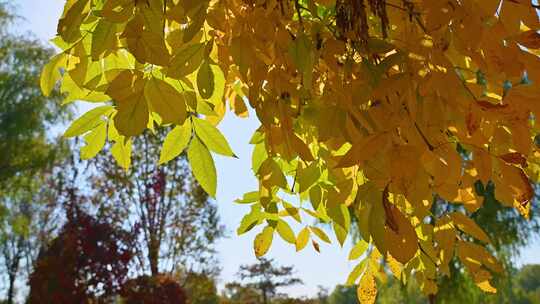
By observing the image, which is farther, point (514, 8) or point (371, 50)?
point (371, 50)

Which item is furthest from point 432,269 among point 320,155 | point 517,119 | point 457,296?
point 457,296

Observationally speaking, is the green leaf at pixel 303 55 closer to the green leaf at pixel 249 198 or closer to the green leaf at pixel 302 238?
the green leaf at pixel 249 198

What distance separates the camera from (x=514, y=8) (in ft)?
2.06

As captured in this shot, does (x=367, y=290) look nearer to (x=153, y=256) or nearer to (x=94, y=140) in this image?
(x=94, y=140)

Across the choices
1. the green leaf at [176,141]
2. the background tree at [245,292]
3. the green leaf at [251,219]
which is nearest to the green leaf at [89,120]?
the green leaf at [176,141]

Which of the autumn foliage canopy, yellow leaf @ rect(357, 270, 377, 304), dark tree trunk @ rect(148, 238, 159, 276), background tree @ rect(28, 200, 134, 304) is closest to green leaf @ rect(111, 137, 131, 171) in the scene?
the autumn foliage canopy

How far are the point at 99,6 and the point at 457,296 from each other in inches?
335

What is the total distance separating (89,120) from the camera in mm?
972

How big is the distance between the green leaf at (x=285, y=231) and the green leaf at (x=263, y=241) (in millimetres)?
35

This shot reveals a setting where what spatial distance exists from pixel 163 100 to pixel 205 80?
0.10m

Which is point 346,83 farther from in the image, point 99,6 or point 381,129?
point 99,6

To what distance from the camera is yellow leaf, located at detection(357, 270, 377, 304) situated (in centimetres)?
104

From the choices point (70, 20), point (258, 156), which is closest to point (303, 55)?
point (70, 20)

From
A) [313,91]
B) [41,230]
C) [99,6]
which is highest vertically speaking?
[41,230]
